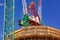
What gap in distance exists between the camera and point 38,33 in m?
72.3

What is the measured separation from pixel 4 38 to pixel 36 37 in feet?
32.8

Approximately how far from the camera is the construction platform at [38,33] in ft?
236

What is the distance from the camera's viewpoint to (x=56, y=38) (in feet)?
240

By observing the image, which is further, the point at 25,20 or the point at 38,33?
the point at 25,20

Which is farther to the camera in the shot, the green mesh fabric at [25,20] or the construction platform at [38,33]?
the green mesh fabric at [25,20]

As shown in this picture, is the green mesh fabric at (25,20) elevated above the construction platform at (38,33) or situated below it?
above

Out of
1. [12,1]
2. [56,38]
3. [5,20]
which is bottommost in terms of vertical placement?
[56,38]

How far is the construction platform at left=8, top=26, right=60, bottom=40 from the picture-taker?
236 feet

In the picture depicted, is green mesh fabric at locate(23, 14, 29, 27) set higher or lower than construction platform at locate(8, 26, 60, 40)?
higher

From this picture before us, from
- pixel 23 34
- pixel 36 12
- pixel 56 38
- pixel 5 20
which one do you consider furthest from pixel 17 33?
pixel 36 12

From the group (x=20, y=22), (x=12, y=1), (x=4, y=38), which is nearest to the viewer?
(x=4, y=38)

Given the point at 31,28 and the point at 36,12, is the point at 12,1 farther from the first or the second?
the point at 36,12

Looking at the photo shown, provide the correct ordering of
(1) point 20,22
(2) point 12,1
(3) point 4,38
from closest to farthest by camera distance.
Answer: (3) point 4,38
(2) point 12,1
(1) point 20,22

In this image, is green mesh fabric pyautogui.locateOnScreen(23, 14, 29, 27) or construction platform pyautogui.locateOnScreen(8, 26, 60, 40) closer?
construction platform pyautogui.locateOnScreen(8, 26, 60, 40)
